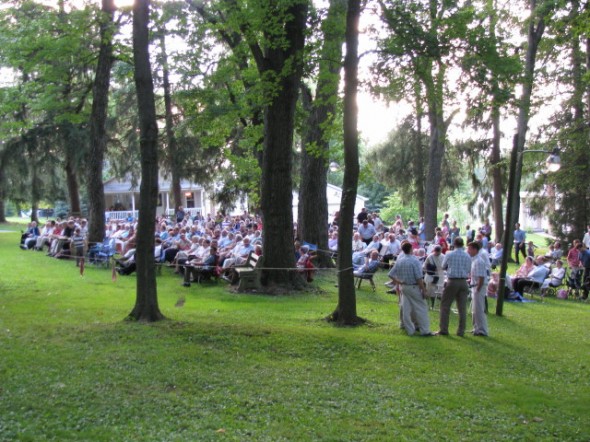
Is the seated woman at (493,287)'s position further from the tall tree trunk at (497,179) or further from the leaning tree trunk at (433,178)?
the tall tree trunk at (497,179)

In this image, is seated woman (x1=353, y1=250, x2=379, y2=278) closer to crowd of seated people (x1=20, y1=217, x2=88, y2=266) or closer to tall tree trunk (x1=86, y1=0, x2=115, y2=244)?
crowd of seated people (x1=20, y1=217, x2=88, y2=266)

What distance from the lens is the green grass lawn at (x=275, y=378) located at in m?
5.99

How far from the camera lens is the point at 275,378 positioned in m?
7.52

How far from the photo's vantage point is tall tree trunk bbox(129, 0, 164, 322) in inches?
398

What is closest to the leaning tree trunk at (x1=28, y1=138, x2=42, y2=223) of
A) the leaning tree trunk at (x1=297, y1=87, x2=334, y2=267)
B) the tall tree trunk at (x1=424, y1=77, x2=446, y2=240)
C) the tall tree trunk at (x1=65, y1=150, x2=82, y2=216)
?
the tall tree trunk at (x1=65, y1=150, x2=82, y2=216)

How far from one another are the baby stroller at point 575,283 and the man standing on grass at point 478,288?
24.0 ft

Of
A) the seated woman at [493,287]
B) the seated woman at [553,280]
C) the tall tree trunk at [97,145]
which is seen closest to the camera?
the seated woman at [493,287]

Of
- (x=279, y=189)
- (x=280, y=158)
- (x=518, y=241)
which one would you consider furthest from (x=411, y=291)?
(x=518, y=241)

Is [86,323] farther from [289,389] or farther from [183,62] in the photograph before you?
[183,62]

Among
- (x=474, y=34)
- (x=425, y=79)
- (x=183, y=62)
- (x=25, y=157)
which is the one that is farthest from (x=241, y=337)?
(x=25, y=157)

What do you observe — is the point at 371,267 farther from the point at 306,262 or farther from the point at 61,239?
the point at 61,239

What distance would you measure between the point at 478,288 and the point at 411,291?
4.34ft

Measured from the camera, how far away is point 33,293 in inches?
553

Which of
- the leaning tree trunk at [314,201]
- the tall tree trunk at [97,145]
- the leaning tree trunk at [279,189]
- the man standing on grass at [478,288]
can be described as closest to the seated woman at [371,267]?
the leaning tree trunk at [279,189]
